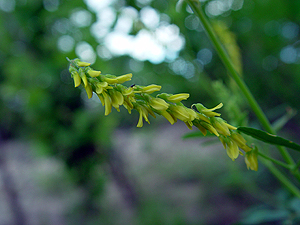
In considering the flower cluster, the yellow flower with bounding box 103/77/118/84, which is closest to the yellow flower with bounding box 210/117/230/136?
the flower cluster

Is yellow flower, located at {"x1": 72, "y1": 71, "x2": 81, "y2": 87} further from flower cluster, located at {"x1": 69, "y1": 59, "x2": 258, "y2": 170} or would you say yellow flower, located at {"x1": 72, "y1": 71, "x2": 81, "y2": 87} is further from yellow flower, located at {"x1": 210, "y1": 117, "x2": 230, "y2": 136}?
yellow flower, located at {"x1": 210, "y1": 117, "x2": 230, "y2": 136}

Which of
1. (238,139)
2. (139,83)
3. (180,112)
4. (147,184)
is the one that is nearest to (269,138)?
(238,139)

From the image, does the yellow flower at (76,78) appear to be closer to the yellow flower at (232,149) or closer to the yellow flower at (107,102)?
the yellow flower at (107,102)

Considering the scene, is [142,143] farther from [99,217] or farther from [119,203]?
[99,217]

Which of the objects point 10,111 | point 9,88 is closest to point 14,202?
point 10,111

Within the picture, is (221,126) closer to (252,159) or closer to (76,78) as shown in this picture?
(252,159)

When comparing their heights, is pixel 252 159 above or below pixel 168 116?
below

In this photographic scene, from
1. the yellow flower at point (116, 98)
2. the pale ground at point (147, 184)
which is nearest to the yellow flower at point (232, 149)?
the yellow flower at point (116, 98)
